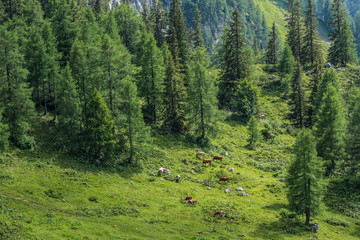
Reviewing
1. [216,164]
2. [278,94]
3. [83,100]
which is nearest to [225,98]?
[278,94]

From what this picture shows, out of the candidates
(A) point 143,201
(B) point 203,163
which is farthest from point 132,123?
(B) point 203,163

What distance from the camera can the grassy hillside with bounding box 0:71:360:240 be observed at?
1092 inches

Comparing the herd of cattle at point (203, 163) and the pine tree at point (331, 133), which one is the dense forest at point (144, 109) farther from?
the herd of cattle at point (203, 163)

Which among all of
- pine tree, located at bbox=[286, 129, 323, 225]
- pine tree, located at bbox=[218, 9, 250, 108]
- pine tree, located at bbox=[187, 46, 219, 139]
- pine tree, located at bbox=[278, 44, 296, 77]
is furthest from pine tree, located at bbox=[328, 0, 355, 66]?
pine tree, located at bbox=[286, 129, 323, 225]

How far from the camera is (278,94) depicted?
83.6 meters

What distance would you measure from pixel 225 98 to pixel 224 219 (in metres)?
44.2

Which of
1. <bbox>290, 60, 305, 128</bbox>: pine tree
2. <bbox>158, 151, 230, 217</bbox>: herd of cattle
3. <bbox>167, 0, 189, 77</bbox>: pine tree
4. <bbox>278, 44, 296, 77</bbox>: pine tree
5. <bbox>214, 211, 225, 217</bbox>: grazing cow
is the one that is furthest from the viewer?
<bbox>278, 44, 296, 77</bbox>: pine tree

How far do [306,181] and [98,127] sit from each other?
2645 centimetres

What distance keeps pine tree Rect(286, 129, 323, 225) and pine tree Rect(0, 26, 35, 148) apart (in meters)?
33.2

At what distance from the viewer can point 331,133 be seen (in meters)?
48.9

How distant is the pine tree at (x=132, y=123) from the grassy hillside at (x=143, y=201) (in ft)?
10.2

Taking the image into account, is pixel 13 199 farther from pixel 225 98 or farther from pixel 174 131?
pixel 225 98

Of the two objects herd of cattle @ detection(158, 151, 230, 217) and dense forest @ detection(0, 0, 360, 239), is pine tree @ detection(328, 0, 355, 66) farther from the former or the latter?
herd of cattle @ detection(158, 151, 230, 217)

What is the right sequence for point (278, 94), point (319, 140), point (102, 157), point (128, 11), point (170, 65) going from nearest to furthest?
point (102, 157) < point (319, 140) < point (170, 65) < point (278, 94) < point (128, 11)
